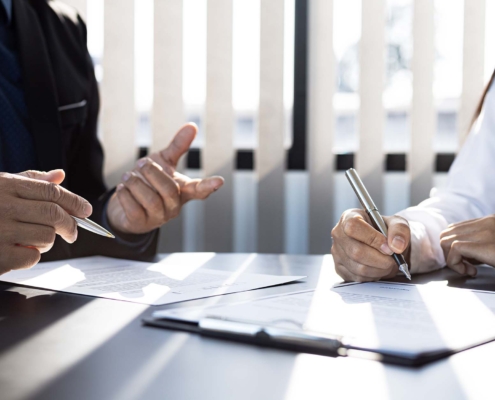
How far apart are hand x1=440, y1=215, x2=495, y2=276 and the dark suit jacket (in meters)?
0.63

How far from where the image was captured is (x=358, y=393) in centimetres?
40

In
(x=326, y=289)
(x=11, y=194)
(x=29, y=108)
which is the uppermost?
(x=29, y=108)

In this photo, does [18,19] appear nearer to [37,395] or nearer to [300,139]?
[300,139]

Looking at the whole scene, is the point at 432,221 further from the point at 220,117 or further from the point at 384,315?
the point at 220,117

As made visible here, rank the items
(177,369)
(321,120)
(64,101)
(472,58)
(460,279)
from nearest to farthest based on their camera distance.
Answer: (177,369)
(460,279)
(64,101)
(472,58)
(321,120)

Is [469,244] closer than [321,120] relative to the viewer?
Yes

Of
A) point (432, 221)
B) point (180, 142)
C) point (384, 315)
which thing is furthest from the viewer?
point (180, 142)

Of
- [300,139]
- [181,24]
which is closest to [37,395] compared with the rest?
[300,139]

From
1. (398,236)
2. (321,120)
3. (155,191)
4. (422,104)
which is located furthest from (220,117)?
(398,236)

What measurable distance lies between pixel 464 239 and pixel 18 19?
126cm

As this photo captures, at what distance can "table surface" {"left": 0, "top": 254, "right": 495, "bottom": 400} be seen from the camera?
400mm

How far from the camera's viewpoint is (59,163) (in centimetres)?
154

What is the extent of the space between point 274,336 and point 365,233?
0.41 metres

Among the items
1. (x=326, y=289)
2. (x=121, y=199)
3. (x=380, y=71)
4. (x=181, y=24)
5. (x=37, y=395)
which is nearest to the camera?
(x=37, y=395)
